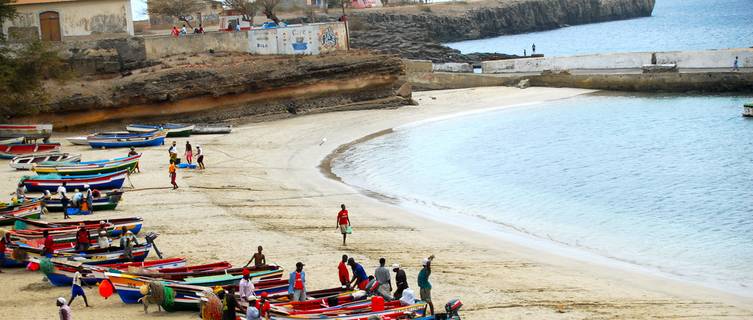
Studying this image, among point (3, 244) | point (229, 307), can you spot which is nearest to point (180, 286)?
point (229, 307)

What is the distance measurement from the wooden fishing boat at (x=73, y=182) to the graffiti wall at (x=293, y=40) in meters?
23.3

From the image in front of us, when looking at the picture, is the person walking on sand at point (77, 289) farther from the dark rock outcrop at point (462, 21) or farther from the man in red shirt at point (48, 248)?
the dark rock outcrop at point (462, 21)

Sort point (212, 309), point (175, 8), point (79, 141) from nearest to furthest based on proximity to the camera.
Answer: point (212, 309) → point (79, 141) → point (175, 8)

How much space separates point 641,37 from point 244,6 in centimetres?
6480

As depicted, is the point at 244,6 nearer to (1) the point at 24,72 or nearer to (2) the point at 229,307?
(1) the point at 24,72

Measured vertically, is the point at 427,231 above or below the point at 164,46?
below

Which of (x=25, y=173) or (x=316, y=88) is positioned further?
(x=316, y=88)

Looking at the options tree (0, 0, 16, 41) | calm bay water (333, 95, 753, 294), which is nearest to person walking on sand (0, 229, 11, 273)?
calm bay water (333, 95, 753, 294)

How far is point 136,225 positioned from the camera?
947 inches

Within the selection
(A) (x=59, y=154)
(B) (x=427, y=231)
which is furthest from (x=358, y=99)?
(B) (x=427, y=231)

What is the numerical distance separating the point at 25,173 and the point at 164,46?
18.0 metres

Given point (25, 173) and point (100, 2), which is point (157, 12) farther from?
point (25, 173)

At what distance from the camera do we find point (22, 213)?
2564 cm

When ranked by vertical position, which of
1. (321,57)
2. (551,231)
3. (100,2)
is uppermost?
(100,2)
